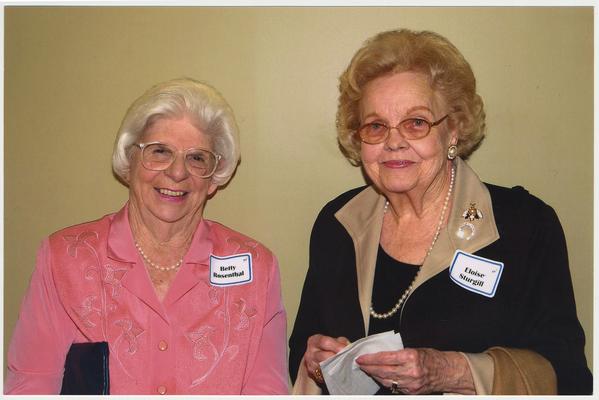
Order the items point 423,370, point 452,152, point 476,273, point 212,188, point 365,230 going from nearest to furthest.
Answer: point 423,370
point 476,273
point 452,152
point 365,230
point 212,188

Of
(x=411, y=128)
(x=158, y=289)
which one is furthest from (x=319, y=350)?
(x=411, y=128)

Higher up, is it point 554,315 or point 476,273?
point 476,273

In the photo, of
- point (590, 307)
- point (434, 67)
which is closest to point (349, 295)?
point (434, 67)

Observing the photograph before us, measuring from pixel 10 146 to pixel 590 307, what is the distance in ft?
8.33

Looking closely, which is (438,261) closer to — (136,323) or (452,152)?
(452,152)

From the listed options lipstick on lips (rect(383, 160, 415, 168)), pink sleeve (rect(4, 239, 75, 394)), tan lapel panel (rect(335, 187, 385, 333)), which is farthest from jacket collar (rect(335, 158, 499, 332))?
pink sleeve (rect(4, 239, 75, 394))

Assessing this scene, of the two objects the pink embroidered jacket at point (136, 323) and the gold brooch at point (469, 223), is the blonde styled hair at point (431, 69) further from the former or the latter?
the pink embroidered jacket at point (136, 323)

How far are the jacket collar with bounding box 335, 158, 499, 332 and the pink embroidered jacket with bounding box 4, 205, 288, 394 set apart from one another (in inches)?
17.0

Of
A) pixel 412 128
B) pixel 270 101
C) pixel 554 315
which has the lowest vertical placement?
pixel 554 315

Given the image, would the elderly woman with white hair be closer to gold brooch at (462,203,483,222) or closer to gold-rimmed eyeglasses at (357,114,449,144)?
gold-rimmed eyeglasses at (357,114,449,144)

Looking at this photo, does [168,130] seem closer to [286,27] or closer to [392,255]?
[286,27]

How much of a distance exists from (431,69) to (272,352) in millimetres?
1234

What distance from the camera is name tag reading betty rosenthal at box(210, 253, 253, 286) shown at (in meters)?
2.40

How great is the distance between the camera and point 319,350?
2264 mm
